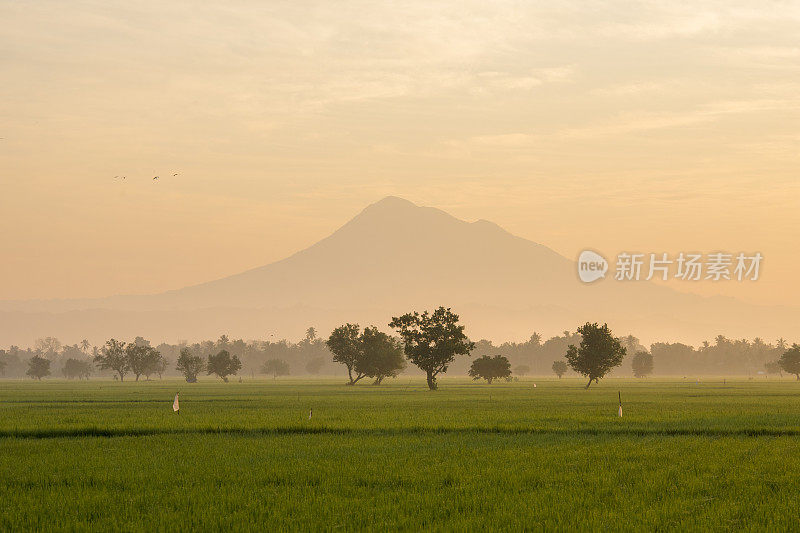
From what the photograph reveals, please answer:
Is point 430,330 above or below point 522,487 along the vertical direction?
above

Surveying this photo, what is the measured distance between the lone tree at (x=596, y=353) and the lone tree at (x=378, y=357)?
106ft

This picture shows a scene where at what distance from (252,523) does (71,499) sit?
244 inches

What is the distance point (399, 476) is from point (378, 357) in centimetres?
12305

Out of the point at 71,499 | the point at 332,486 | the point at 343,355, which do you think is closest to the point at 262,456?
the point at 332,486

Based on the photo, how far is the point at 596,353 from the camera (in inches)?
5167

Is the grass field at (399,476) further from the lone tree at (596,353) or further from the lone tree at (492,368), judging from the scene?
the lone tree at (492,368)

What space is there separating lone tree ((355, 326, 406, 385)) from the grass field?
102763 millimetres

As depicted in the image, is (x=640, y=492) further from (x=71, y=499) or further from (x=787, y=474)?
(x=71, y=499)

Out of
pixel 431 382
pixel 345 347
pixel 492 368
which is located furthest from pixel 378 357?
pixel 492 368

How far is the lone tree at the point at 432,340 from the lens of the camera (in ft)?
413

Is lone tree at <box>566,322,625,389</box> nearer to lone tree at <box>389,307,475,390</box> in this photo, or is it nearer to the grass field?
lone tree at <box>389,307,475,390</box>

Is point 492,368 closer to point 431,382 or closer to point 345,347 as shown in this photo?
point 345,347

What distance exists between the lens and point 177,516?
68.9ft

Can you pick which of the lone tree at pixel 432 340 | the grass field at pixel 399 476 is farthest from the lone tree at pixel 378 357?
the grass field at pixel 399 476
